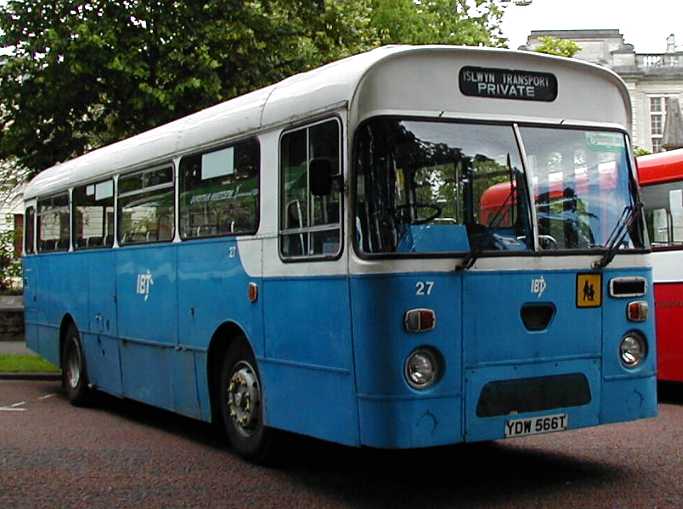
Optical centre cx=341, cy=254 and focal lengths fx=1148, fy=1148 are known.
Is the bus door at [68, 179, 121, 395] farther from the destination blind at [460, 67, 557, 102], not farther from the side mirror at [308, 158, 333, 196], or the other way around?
the destination blind at [460, 67, 557, 102]

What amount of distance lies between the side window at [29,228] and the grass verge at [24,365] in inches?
90.4

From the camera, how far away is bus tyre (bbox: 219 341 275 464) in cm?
888

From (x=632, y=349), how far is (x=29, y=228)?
10.2 m

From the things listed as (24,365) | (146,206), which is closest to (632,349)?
(146,206)

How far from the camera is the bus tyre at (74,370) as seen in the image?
1339 cm

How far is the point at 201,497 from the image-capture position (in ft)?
25.9

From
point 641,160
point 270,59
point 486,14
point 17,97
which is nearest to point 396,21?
point 486,14

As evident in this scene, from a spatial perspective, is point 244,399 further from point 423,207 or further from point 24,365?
point 24,365

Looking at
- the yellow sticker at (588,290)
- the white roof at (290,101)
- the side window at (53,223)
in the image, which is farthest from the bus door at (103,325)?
the yellow sticker at (588,290)

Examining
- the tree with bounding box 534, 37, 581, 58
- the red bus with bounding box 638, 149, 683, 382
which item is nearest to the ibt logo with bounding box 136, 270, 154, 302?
the red bus with bounding box 638, 149, 683, 382

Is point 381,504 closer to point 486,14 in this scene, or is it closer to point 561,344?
point 561,344

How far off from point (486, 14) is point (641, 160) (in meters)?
→ 28.2

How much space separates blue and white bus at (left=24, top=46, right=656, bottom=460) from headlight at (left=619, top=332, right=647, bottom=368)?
2cm

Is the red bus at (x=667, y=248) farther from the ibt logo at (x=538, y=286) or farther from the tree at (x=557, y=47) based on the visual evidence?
the tree at (x=557, y=47)
